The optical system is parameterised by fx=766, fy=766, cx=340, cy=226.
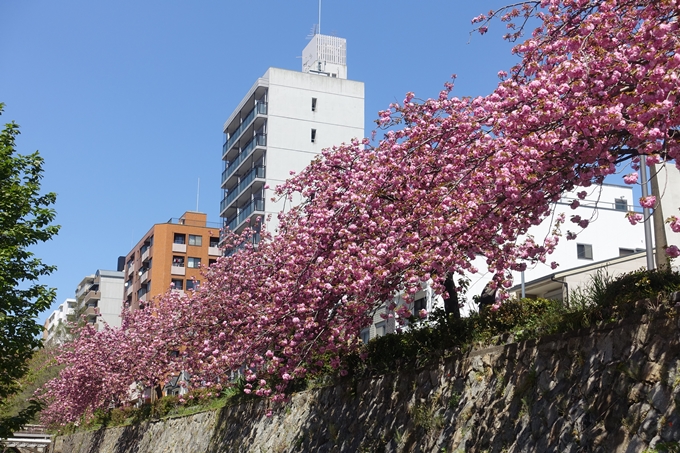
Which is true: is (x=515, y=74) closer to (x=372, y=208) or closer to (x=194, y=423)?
(x=372, y=208)

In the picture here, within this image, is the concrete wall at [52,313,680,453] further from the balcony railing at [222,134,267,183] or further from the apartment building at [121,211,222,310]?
the apartment building at [121,211,222,310]

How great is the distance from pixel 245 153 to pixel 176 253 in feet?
65.4

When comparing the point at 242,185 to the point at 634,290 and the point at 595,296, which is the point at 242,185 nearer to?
the point at 595,296

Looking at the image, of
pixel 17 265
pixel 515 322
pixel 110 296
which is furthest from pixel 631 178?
pixel 110 296

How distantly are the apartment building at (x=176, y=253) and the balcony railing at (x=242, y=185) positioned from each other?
700cm

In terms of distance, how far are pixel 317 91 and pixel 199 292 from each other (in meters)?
41.8

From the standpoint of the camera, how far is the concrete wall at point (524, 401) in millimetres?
11156

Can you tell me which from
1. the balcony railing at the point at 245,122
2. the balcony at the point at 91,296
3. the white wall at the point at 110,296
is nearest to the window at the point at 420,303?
the balcony railing at the point at 245,122

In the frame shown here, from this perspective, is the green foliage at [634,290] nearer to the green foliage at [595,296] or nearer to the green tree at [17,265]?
the green foliage at [595,296]

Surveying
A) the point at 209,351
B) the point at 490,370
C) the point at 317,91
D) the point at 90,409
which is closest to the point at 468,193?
the point at 490,370

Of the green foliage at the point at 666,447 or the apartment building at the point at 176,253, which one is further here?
the apartment building at the point at 176,253

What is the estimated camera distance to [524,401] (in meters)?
13.6

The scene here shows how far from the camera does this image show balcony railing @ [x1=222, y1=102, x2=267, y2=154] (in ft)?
229

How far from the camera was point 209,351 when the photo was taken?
993 inches
